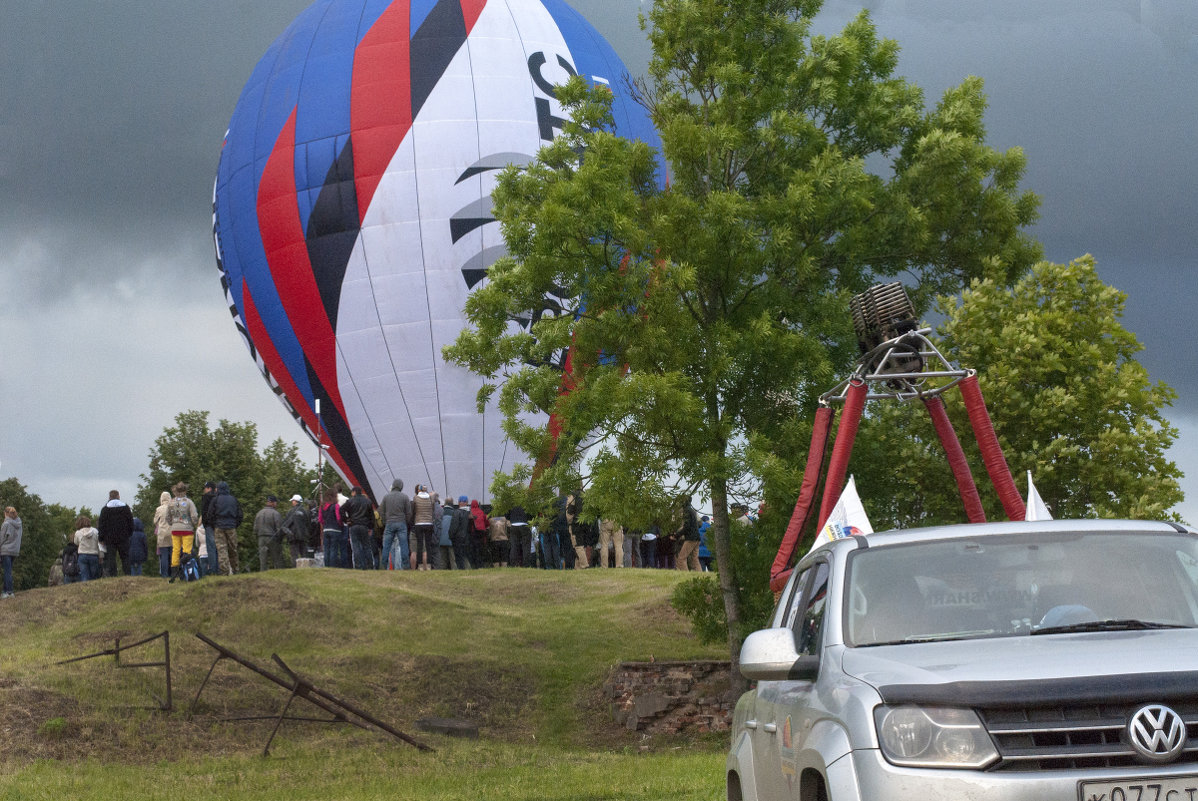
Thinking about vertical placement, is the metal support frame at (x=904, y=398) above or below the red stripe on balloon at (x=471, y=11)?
below

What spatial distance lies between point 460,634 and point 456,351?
5.29m

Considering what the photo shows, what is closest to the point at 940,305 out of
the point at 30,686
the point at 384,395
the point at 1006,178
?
the point at 1006,178

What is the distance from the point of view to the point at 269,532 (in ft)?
96.7

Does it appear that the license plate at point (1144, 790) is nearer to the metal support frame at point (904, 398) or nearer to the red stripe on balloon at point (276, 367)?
the metal support frame at point (904, 398)

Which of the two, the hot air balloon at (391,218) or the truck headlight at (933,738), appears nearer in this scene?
the truck headlight at (933,738)

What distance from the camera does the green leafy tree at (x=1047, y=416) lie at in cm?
1825

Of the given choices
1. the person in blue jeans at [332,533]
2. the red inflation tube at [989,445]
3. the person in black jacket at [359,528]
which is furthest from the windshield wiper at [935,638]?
the person in blue jeans at [332,533]

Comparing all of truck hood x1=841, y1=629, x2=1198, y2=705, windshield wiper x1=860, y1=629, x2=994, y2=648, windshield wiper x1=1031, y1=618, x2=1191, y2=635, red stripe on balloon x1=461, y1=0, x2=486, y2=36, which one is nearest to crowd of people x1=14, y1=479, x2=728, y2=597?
red stripe on balloon x1=461, y1=0, x2=486, y2=36

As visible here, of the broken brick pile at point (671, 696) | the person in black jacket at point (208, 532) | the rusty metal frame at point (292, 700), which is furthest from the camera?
the person in black jacket at point (208, 532)

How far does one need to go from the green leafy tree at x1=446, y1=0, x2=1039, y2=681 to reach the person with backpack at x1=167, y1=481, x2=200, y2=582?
801cm

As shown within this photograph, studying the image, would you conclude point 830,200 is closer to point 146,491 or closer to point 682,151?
point 682,151

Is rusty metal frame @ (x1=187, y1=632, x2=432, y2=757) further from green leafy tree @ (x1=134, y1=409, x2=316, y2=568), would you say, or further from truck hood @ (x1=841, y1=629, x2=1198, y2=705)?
green leafy tree @ (x1=134, y1=409, x2=316, y2=568)

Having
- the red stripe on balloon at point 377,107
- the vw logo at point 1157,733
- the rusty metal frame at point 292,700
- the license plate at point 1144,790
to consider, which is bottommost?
the rusty metal frame at point 292,700

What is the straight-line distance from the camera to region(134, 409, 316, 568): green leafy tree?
7825 cm
